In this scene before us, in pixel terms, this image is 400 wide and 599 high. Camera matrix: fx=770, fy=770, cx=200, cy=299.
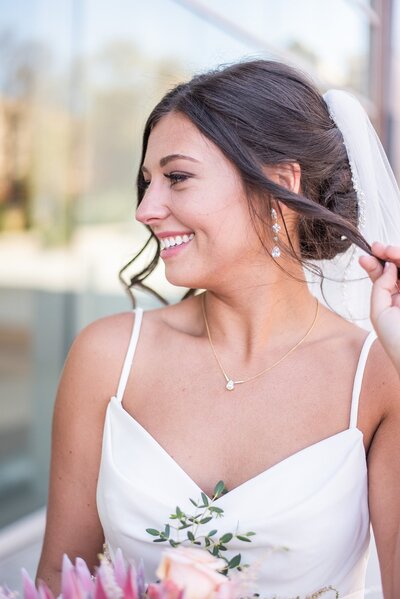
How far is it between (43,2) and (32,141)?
2.20 feet

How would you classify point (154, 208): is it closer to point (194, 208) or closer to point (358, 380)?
point (194, 208)

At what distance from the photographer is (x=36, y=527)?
377 cm

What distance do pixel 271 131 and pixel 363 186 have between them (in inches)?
14.3

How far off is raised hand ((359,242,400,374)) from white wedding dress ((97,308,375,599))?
29 centimetres

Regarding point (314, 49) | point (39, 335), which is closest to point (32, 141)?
point (39, 335)

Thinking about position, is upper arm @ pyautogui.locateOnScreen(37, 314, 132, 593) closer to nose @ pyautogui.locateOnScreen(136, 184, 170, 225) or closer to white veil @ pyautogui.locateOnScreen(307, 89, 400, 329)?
nose @ pyautogui.locateOnScreen(136, 184, 170, 225)

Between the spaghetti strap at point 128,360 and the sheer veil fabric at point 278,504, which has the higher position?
the spaghetti strap at point 128,360

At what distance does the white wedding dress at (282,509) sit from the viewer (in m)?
1.82

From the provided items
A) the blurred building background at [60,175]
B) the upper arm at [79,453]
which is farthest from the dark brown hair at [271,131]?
the blurred building background at [60,175]

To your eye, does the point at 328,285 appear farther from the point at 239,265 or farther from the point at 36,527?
the point at 36,527

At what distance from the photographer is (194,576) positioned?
1.12 m

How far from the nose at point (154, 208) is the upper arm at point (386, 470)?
2.14 ft

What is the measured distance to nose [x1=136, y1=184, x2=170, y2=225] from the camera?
1897 mm

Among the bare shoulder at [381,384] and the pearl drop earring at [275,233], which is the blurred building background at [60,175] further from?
the bare shoulder at [381,384]
